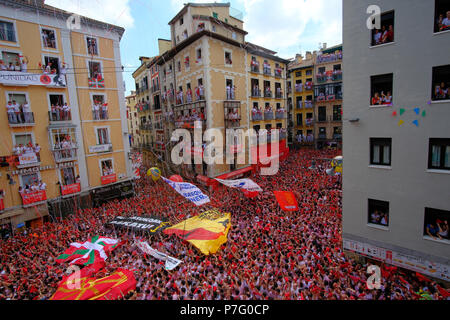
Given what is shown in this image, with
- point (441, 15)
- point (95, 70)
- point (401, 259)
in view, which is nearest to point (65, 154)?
point (95, 70)

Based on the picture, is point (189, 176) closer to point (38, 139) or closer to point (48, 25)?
point (38, 139)

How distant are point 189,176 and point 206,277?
17.3 metres

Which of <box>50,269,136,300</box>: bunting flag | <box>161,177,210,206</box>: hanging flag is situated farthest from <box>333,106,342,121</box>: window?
<box>50,269,136,300</box>: bunting flag

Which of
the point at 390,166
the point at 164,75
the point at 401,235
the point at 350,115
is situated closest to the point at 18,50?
the point at 164,75

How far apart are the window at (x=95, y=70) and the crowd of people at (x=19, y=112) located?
5.26m

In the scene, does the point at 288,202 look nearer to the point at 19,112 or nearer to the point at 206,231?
the point at 206,231

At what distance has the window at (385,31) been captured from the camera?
9977mm

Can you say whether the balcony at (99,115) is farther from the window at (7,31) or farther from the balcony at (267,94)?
the balcony at (267,94)

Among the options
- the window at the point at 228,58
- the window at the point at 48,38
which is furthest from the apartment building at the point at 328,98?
the window at the point at 48,38

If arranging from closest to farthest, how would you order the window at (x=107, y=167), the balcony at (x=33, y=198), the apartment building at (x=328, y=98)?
the balcony at (x=33, y=198), the window at (x=107, y=167), the apartment building at (x=328, y=98)

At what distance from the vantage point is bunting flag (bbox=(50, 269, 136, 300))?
8188mm

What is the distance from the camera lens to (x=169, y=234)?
13.2 meters

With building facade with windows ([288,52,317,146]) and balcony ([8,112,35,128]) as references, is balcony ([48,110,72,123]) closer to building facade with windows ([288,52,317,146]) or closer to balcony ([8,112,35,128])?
balcony ([8,112,35,128])

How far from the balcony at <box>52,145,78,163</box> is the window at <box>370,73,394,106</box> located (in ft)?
66.4
